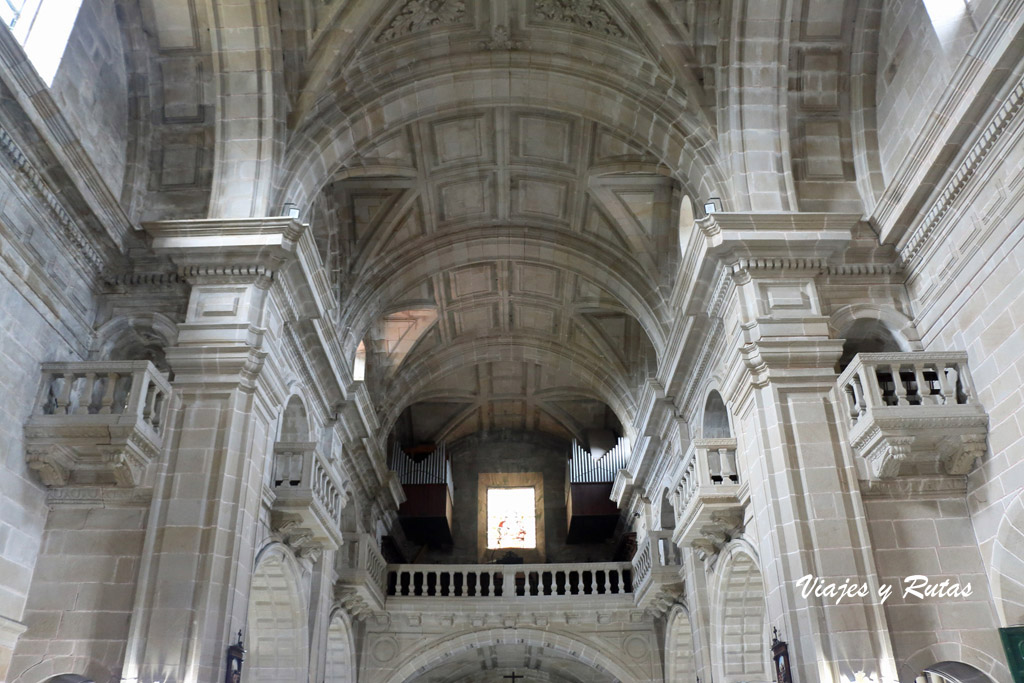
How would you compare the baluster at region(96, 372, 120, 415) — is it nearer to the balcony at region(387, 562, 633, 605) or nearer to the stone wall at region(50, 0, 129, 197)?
the stone wall at region(50, 0, 129, 197)

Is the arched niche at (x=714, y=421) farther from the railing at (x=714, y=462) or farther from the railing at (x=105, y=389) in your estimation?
the railing at (x=105, y=389)

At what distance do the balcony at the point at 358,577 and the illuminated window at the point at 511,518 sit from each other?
26.5 feet

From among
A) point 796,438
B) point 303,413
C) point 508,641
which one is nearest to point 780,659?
point 796,438

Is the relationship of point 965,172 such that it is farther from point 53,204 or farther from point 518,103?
point 53,204

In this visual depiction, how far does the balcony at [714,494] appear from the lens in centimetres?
1182

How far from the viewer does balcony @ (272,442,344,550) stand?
11797mm

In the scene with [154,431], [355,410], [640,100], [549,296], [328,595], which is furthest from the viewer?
[549,296]

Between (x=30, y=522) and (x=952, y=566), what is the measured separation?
1017 cm

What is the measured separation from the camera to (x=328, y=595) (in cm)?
1498

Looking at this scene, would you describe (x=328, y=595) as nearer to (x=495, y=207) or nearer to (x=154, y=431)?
(x=154, y=431)

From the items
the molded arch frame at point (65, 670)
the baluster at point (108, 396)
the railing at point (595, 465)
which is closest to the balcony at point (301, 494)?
the baluster at point (108, 396)

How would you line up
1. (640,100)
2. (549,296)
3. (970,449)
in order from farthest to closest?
(549,296) → (640,100) → (970,449)

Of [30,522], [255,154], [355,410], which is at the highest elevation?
[255,154]

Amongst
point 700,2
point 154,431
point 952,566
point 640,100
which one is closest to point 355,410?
point 154,431
